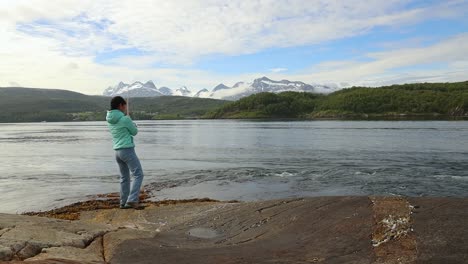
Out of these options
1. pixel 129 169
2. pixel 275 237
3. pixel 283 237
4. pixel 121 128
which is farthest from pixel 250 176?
pixel 283 237

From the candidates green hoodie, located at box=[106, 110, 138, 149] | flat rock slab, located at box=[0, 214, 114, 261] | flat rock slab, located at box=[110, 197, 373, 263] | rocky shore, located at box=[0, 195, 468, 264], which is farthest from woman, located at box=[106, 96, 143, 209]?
flat rock slab, located at box=[0, 214, 114, 261]

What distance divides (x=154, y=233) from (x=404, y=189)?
16.6 meters

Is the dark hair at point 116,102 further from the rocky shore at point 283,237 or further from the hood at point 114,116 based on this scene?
the rocky shore at point 283,237

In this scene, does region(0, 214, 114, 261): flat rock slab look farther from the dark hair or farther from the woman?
the dark hair

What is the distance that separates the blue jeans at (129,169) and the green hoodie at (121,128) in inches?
8.8

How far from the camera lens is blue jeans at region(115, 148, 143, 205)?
14445mm

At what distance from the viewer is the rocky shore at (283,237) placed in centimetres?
780

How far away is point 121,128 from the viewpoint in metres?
14.3

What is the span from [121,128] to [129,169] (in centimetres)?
172

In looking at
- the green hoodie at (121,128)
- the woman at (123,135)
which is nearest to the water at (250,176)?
the woman at (123,135)

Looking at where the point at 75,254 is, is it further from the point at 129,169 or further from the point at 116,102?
the point at 116,102

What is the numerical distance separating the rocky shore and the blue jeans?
2.60m

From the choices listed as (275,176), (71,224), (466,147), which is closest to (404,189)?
(275,176)

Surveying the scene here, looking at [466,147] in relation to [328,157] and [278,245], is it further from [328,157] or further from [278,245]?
[278,245]
